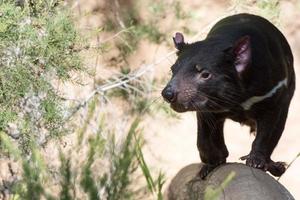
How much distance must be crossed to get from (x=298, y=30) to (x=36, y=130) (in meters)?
3.42

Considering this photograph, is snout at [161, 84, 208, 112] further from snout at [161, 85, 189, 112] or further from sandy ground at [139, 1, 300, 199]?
sandy ground at [139, 1, 300, 199]

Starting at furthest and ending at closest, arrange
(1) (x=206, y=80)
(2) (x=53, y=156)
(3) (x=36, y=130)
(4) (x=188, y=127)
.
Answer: (4) (x=188, y=127)
(2) (x=53, y=156)
(3) (x=36, y=130)
(1) (x=206, y=80)

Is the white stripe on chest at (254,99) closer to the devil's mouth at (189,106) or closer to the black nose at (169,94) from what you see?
the devil's mouth at (189,106)

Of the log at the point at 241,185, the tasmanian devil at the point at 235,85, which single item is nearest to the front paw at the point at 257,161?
the tasmanian devil at the point at 235,85

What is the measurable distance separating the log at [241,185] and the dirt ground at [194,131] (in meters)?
2.56

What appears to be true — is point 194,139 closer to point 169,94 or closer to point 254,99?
point 254,99

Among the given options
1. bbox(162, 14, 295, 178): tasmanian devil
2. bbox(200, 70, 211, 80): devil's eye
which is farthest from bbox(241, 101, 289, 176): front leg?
bbox(200, 70, 211, 80): devil's eye

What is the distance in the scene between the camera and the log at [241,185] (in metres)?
3.74

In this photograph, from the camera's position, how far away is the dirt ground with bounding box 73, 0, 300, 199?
22.9ft

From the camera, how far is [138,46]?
7.16 metres

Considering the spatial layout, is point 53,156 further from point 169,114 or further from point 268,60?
point 268,60

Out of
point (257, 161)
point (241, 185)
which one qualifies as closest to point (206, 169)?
point (257, 161)

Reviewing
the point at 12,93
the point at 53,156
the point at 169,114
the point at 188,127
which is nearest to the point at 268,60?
the point at 12,93

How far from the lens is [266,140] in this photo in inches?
166
